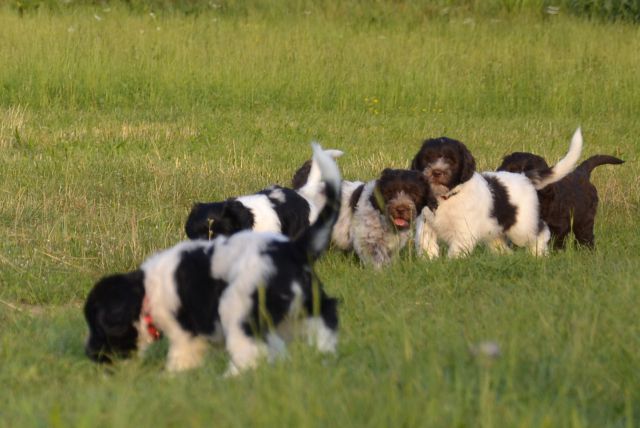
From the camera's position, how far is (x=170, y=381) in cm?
500

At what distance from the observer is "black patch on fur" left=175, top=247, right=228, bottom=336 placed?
5375mm

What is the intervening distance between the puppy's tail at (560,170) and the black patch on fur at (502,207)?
1.06 ft

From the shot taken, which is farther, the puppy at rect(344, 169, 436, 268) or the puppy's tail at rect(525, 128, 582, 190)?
the puppy's tail at rect(525, 128, 582, 190)

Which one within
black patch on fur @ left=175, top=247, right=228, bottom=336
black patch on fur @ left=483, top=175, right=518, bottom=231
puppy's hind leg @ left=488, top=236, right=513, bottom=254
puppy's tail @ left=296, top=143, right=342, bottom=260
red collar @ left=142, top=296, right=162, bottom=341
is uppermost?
puppy's tail @ left=296, top=143, right=342, bottom=260

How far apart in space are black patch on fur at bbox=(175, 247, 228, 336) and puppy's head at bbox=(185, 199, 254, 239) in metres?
2.59

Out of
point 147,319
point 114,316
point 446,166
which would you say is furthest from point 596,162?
point 114,316

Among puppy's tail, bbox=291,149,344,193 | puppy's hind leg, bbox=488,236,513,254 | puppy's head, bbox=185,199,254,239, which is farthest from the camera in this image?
puppy's tail, bbox=291,149,344,193

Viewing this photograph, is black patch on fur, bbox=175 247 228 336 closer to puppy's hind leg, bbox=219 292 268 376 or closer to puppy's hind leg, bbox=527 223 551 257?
puppy's hind leg, bbox=219 292 268 376

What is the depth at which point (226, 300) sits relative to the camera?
5.21 m

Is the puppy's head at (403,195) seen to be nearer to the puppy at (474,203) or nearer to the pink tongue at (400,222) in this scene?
the pink tongue at (400,222)

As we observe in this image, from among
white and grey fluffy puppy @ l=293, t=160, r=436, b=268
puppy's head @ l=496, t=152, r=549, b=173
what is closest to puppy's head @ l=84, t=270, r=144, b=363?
white and grey fluffy puppy @ l=293, t=160, r=436, b=268

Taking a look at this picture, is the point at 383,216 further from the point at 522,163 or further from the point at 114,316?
the point at 114,316

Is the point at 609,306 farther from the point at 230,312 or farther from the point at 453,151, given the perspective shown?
the point at 453,151

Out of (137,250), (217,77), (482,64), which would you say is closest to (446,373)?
(137,250)
